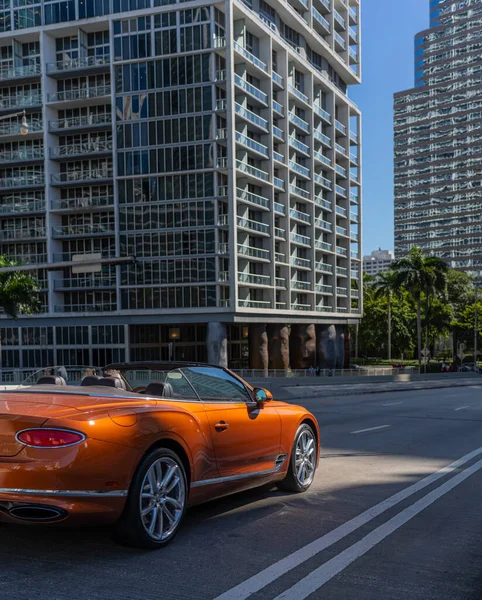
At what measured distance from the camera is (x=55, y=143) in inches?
2554

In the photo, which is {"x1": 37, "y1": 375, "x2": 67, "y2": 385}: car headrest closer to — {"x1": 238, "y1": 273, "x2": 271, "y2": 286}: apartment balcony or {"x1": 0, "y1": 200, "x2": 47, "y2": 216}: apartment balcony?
{"x1": 238, "y1": 273, "x2": 271, "y2": 286}: apartment balcony

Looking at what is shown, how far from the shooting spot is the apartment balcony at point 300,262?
69.7m

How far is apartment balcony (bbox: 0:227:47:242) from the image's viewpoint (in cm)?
6468

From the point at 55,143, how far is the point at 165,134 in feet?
38.1

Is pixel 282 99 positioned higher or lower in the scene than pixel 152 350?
higher

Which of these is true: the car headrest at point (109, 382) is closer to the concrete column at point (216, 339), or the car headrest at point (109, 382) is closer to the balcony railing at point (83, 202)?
the concrete column at point (216, 339)

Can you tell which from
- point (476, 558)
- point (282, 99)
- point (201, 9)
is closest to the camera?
point (476, 558)

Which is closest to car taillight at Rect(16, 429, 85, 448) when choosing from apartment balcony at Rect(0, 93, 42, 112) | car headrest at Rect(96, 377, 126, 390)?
car headrest at Rect(96, 377, 126, 390)

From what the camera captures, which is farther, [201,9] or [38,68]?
Answer: [38,68]

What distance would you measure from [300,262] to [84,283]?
21348mm

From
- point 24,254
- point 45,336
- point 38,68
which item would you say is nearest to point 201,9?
point 38,68

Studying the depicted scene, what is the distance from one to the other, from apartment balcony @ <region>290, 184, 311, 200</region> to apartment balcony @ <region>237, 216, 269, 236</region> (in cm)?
661

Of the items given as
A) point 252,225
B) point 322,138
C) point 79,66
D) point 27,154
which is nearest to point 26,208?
point 27,154

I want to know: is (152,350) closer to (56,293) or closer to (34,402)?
(56,293)
